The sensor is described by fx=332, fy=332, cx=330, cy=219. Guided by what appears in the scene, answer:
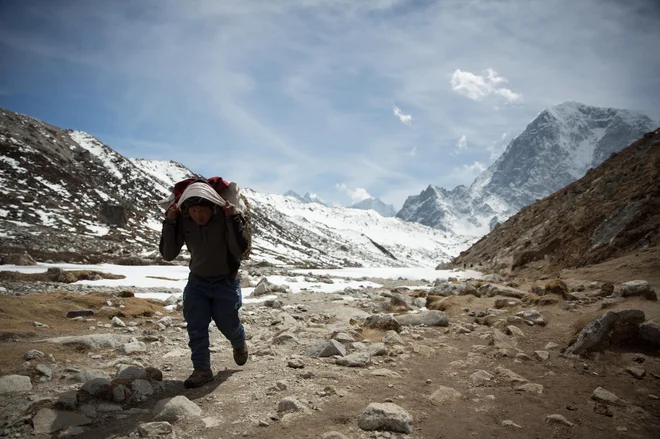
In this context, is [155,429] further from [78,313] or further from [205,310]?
[78,313]

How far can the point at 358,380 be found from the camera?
14.7 ft

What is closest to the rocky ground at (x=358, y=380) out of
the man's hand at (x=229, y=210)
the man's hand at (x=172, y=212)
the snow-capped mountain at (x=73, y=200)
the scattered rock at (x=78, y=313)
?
the scattered rock at (x=78, y=313)

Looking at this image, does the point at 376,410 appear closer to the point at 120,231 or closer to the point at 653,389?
the point at 653,389

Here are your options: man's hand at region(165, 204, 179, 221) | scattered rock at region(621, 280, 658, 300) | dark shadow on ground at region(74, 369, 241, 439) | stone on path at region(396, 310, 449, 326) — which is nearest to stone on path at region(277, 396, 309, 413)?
dark shadow on ground at region(74, 369, 241, 439)

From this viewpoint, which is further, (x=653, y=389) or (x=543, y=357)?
(x=543, y=357)

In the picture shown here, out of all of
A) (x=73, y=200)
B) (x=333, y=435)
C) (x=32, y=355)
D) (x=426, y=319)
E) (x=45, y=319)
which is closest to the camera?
(x=333, y=435)

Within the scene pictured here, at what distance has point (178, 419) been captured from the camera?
3.40 metres

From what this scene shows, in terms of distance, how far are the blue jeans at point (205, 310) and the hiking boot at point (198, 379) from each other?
0.07 meters

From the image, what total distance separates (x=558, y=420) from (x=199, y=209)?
4.66 m

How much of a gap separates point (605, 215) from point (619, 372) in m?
16.5

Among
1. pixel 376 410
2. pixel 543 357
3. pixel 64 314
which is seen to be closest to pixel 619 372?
pixel 543 357

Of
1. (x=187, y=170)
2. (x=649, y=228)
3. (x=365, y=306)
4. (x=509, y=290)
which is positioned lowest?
(x=365, y=306)

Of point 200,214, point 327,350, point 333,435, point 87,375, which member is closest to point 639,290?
point 327,350

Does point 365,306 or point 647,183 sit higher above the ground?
point 647,183
